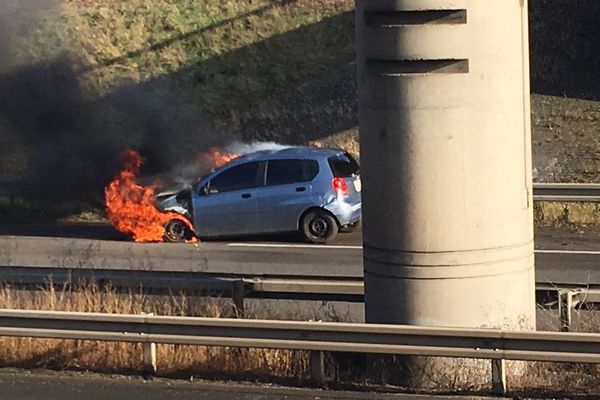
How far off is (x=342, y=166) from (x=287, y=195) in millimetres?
1140

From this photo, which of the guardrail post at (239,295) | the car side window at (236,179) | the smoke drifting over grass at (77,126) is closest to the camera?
the guardrail post at (239,295)

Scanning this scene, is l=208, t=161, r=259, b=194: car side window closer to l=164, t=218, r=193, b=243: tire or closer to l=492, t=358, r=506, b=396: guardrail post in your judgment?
l=164, t=218, r=193, b=243: tire

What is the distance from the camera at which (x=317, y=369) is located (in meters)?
11.2

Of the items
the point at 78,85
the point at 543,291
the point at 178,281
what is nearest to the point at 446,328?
the point at 543,291

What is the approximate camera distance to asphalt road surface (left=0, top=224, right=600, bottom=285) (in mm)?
19109

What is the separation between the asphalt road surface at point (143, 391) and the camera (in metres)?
10.9

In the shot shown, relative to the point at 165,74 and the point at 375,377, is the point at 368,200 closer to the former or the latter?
the point at 375,377

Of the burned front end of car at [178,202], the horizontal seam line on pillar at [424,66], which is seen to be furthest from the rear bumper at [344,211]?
the horizontal seam line on pillar at [424,66]

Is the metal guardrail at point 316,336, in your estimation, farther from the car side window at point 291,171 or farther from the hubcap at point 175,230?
the hubcap at point 175,230

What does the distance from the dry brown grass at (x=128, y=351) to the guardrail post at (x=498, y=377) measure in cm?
182

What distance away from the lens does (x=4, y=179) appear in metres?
29.2

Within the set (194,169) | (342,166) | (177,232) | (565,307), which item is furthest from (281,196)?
(565,307)

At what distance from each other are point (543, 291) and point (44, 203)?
16.5 m

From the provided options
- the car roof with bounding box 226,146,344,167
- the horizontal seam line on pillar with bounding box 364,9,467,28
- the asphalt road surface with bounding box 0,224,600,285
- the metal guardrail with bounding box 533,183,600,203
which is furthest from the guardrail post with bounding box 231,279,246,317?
the metal guardrail with bounding box 533,183,600,203
